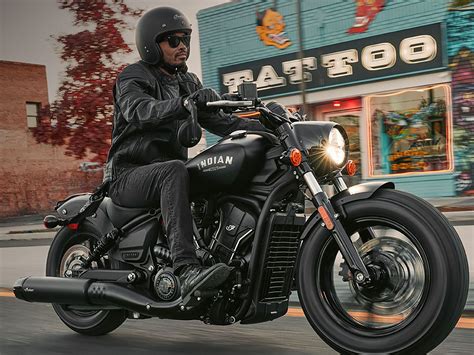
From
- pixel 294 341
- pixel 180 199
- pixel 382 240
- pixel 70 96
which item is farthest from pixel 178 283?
pixel 70 96

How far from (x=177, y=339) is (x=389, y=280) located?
160 centimetres

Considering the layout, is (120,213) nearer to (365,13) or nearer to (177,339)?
(177,339)

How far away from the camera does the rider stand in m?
4.06

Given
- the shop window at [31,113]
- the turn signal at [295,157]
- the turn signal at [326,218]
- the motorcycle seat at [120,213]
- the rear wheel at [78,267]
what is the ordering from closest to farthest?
1. the turn signal at [326,218]
2. the turn signal at [295,157]
3. the motorcycle seat at [120,213]
4. the rear wheel at [78,267]
5. the shop window at [31,113]

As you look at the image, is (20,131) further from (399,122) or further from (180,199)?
(180,199)

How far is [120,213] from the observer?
4.63 meters

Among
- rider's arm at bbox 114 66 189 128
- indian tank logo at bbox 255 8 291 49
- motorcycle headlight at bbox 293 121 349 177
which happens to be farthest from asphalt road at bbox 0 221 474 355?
indian tank logo at bbox 255 8 291 49

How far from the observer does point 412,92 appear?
64.0 ft

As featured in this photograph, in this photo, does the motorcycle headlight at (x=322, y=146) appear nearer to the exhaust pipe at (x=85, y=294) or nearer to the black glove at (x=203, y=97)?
the black glove at (x=203, y=97)

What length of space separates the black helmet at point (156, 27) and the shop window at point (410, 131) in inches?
607

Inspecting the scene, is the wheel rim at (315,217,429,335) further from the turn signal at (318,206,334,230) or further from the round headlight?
the round headlight

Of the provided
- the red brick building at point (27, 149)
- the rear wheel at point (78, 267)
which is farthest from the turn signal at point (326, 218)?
the red brick building at point (27, 149)

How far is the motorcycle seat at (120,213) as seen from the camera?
4527 millimetres

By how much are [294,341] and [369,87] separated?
16.4 meters
